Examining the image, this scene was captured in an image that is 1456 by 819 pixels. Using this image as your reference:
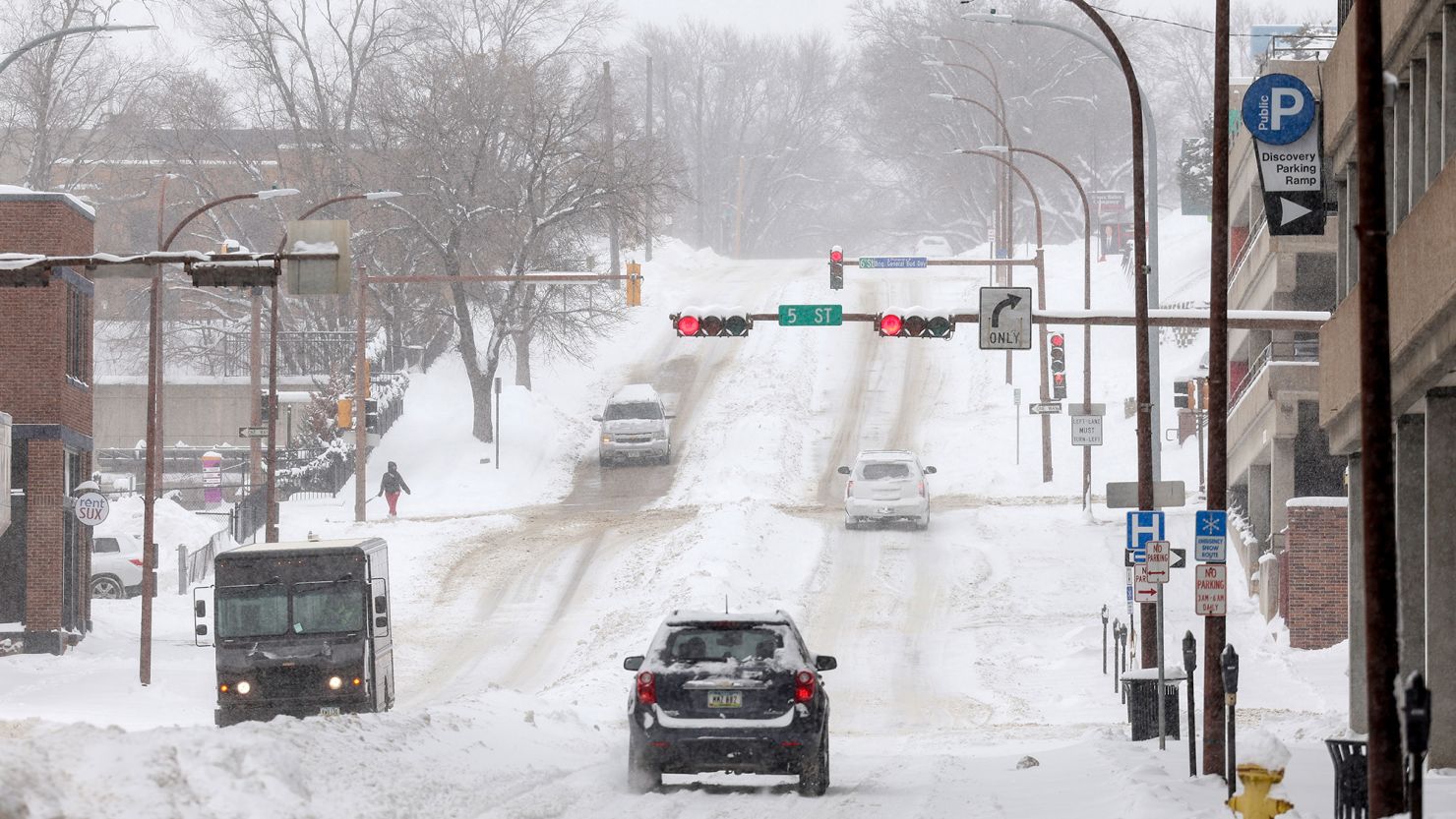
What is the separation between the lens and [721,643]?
54.2 ft

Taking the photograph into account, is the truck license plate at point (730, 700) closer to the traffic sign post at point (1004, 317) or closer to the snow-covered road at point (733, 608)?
the snow-covered road at point (733, 608)

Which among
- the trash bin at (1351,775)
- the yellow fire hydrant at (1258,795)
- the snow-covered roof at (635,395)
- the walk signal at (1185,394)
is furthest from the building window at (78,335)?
the trash bin at (1351,775)

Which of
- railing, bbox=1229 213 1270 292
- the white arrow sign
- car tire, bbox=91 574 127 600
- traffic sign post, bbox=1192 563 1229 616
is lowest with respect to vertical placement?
car tire, bbox=91 574 127 600

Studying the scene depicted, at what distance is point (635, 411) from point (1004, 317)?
28414mm

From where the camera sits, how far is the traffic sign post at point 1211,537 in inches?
757

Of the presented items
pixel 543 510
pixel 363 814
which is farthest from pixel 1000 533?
pixel 363 814

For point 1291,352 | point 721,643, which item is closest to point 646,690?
point 721,643

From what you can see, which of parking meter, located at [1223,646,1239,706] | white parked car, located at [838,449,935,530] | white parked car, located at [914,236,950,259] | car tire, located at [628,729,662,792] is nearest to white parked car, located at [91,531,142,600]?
white parked car, located at [838,449,935,530]

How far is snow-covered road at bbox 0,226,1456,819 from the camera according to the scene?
48.9 feet

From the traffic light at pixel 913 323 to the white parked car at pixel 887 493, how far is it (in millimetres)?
15646

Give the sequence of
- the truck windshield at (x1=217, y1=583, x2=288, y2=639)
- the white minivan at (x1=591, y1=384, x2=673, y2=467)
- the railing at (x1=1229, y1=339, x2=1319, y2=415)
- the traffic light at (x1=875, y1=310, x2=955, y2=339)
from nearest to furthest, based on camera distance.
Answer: the truck windshield at (x1=217, y1=583, x2=288, y2=639)
the traffic light at (x1=875, y1=310, x2=955, y2=339)
the railing at (x1=1229, y1=339, x2=1319, y2=415)
the white minivan at (x1=591, y1=384, x2=673, y2=467)

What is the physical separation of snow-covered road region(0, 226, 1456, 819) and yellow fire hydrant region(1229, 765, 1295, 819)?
125cm

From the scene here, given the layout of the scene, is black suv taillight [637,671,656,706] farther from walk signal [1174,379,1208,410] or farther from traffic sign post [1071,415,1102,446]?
walk signal [1174,379,1208,410]

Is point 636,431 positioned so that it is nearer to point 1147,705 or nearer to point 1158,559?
point 1158,559
